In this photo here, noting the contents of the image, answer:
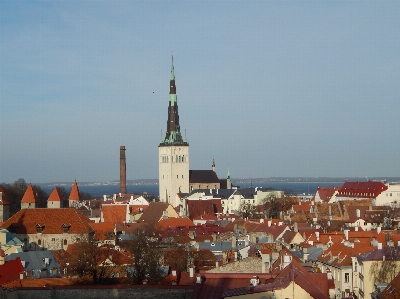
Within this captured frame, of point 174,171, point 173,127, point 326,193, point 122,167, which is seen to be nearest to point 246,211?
point 326,193

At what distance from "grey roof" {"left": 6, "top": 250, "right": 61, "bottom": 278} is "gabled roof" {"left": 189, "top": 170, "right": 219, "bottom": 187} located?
9463 centimetres

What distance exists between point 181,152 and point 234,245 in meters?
89.0

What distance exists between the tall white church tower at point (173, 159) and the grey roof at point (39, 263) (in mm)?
88977

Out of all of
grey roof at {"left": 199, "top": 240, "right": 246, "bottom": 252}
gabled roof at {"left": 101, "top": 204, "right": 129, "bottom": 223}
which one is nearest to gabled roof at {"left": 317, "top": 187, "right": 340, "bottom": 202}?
gabled roof at {"left": 101, "top": 204, "right": 129, "bottom": 223}

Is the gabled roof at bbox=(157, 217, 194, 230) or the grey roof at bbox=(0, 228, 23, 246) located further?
the gabled roof at bbox=(157, 217, 194, 230)

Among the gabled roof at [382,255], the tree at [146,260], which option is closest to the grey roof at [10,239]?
the tree at [146,260]

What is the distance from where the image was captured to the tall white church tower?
14125 cm

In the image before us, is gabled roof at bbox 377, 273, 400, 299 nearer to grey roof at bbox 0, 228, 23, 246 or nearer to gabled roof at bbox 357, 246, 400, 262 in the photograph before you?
gabled roof at bbox 357, 246, 400, 262

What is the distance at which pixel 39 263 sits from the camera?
162 ft

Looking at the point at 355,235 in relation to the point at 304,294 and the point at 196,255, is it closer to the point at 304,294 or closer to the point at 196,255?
the point at 196,255

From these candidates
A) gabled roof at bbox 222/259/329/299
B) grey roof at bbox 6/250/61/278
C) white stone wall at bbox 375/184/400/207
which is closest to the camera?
gabled roof at bbox 222/259/329/299

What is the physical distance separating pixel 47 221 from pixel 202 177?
79409 mm

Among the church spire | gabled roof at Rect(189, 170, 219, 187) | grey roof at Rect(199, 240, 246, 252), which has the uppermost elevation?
the church spire

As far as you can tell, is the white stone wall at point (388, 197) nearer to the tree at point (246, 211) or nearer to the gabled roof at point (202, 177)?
the tree at point (246, 211)
